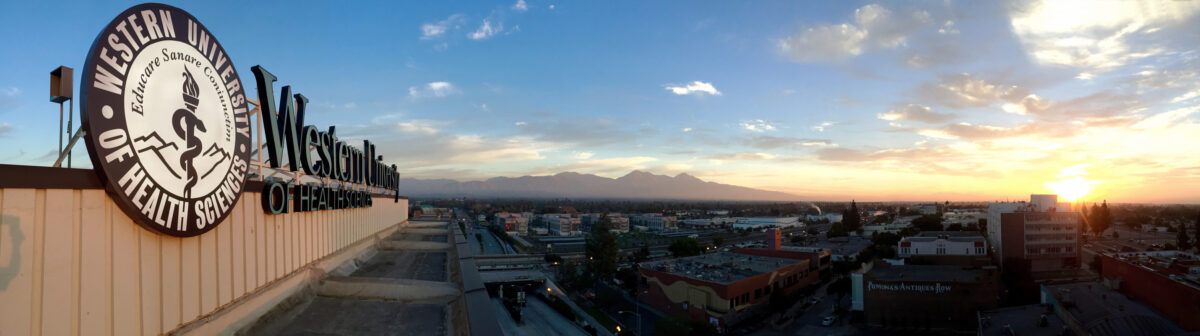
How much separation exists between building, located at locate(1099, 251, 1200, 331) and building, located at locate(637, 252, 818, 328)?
19.4 m

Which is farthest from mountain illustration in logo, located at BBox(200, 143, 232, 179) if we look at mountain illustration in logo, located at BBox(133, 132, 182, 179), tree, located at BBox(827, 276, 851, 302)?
tree, located at BBox(827, 276, 851, 302)

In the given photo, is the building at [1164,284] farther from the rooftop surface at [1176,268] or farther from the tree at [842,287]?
the tree at [842,287]

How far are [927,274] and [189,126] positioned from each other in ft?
132

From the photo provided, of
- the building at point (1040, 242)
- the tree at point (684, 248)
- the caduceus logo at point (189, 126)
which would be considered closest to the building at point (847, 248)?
the building at point (1040, 242)

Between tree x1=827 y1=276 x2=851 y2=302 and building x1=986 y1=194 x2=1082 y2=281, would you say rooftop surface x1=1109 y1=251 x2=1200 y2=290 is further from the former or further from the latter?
building x1=986 y1=194 x2=1082 y2=281

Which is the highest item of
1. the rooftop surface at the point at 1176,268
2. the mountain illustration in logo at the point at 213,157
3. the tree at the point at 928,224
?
the mountain illustration in logo at the point at 213,157

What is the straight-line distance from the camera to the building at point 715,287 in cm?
3145

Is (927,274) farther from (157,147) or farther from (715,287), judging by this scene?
(157,147)

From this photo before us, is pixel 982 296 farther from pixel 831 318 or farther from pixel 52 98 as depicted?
pixel 52 98

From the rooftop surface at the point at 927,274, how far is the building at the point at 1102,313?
4213mm

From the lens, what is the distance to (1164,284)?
25250 millimetres

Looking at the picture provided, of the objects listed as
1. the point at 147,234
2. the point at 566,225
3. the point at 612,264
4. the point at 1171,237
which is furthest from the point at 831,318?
the point at 1171,237

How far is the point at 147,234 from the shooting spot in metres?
3.41

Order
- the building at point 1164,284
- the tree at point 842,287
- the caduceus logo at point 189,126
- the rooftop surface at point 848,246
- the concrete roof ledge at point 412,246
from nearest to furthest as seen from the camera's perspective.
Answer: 1. the caduceus logo at point 189,126
2. the concrete roof ledge at point 412,246
3. the building at point 1164,284
4. the tree at point 842,287
5. the rooftop surface at point 848,246
